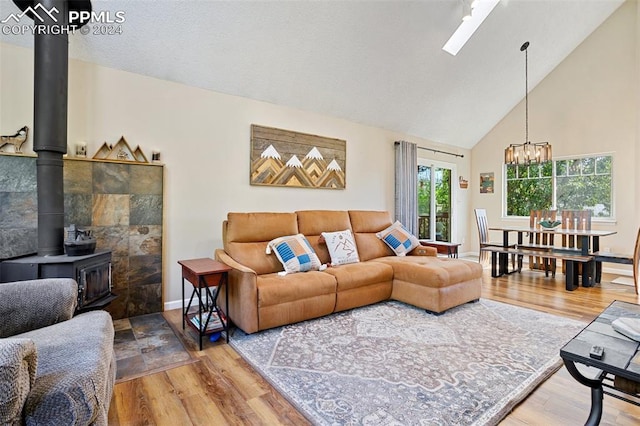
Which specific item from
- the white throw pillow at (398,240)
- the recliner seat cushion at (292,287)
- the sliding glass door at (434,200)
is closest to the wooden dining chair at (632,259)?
the white throw pillow at (398,240)

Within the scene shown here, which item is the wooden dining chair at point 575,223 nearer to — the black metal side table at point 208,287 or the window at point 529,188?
the window at point 529,188

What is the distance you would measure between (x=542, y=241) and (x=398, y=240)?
301cm

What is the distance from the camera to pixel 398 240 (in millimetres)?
4250

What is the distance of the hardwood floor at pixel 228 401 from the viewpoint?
1.67 m

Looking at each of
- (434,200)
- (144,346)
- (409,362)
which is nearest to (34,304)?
(144,346)

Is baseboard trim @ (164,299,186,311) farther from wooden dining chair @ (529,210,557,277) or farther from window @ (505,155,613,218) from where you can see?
window @ (505,155,613,218)

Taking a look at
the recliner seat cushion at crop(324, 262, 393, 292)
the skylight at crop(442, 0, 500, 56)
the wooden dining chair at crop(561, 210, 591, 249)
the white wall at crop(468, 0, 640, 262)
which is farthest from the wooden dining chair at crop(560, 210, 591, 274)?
the recliner seat cushion at crop(324, 262, 393, 292)

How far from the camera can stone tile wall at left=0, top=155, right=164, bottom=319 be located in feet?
8.68

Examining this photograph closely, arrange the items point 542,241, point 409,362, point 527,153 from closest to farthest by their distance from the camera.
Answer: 1. point 409,362
2. point 527,153
3. point 542,241

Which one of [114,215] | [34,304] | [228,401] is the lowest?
[228,401]

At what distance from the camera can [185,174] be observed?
3512mm

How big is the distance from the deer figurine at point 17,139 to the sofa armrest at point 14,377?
2.53 meters

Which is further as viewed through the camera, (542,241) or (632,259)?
(542,241)

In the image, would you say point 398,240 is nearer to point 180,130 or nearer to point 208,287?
point 208,287
